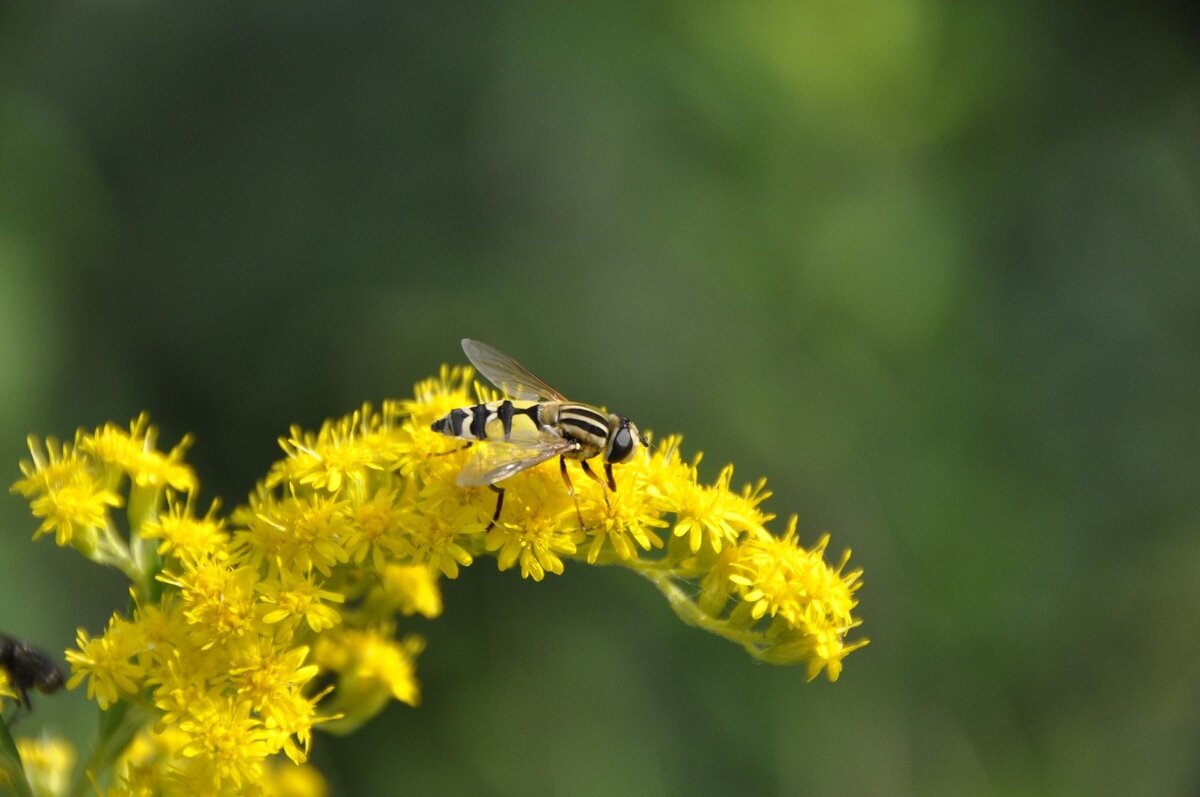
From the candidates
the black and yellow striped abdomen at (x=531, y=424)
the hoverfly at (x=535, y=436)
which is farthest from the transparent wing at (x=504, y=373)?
the black and yellow striped abdomen at (x=531, y=424)

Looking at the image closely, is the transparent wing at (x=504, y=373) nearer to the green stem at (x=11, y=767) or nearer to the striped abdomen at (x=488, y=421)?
the striped abdomen at (x=488, y=421)

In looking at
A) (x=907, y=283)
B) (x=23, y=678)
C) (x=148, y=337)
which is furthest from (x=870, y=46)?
(x=23, y=678)

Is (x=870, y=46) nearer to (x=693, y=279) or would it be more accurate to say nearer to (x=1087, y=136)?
(x=693, y=279)

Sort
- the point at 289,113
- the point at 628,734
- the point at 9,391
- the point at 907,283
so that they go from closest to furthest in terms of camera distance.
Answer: the point at 9,391 < the point at 628,734 < the point at 907,283 < the point at 289,113

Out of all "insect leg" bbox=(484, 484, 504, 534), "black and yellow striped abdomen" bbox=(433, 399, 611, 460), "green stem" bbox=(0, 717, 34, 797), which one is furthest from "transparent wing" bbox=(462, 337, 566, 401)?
"green stem" bbox=(0, 717, 34, 797)

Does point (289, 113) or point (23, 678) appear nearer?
point (23, 678)

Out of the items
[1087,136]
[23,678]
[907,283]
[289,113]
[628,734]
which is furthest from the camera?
[1087,136]

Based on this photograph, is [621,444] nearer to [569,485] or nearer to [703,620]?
[569,485]
